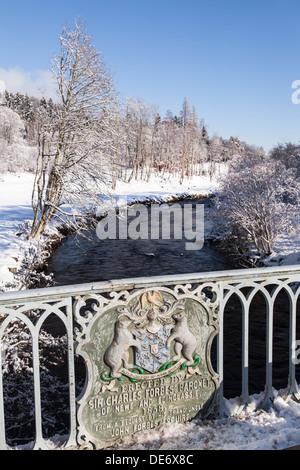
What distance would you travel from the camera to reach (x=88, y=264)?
1491 centimetres

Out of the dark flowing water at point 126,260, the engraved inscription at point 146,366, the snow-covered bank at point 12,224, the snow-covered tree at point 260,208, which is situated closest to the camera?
the engraved inscription at point 146,366

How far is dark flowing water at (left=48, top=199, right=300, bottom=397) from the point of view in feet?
24.5

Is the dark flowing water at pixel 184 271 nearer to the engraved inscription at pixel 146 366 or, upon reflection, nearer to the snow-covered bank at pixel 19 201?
the snow-covered bank at pixel 19 201

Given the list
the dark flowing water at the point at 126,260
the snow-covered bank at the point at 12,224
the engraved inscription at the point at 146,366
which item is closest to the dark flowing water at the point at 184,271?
the dark flowing water at the point at 126,260

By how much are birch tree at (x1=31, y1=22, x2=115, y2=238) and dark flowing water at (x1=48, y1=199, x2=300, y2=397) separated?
2.11 metres

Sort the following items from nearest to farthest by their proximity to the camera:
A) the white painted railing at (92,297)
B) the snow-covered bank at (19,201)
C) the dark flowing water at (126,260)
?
the white painted railing at (92,297)
the snow-covered bank at (19,201)
the dark flowing water at (126,260)

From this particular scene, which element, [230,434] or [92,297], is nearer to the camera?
[92,297]

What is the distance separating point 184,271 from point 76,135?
761 cm

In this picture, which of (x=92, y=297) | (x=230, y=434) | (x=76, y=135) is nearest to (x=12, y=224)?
(x=76, y=135)

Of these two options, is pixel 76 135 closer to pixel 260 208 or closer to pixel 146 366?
pixel 260 208

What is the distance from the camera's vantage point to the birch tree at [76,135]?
15.4 m

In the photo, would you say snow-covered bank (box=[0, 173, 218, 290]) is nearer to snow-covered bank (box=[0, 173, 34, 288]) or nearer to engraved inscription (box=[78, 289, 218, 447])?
snow-covered bank (box=[0, 173, 34, 288])

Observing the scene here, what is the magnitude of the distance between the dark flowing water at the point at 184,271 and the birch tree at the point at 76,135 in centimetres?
211

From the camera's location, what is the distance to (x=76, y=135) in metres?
15.8
